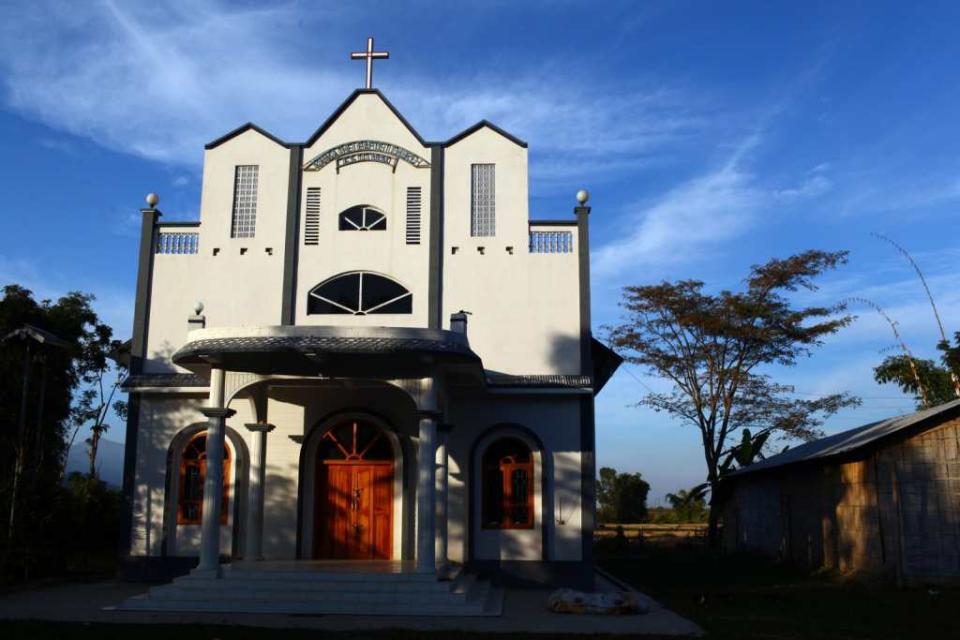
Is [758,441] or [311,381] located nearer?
[311,381]

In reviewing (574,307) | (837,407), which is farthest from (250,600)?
(837,407)

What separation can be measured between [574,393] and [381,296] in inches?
152

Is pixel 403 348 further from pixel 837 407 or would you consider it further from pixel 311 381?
pixel 837 407

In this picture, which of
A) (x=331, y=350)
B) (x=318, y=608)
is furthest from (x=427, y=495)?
(x=331, y=350)

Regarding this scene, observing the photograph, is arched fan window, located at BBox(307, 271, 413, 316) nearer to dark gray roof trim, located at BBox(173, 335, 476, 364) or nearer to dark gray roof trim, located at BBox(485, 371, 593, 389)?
dark gray roof trim, located at BBox(485, 371, 593, 389)

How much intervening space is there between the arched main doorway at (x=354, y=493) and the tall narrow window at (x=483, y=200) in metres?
4.11

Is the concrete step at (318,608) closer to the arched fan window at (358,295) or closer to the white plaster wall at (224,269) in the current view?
the white plaster wall at (224,269)

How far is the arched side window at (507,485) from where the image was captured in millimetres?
15492

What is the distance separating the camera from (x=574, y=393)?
15.6m

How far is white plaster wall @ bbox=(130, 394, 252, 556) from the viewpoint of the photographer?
15.4 m

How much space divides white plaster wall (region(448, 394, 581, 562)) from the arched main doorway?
3.82 ft

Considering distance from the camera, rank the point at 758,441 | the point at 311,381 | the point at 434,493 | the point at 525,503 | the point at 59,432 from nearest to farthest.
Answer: the point at 434,493
the point at 311,381
the point at 525,503
the point at 59,432
the point at 758,441

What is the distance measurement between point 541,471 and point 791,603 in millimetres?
4469

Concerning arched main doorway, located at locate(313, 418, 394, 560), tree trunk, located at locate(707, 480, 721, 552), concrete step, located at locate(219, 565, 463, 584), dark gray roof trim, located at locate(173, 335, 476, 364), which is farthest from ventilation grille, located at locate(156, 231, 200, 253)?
tree trunk, located at locate(707, 480, 721, 552)
